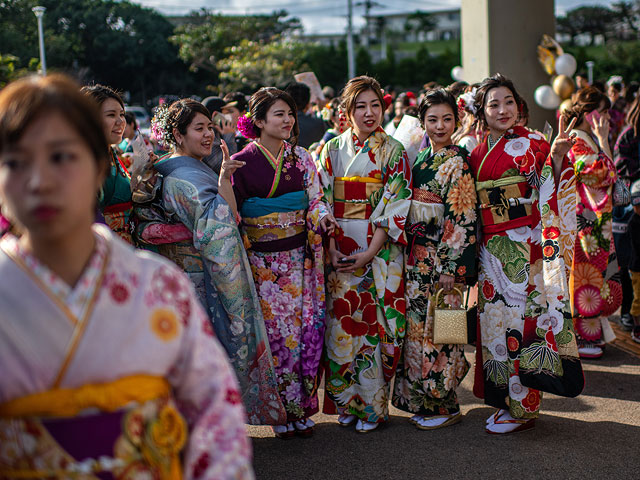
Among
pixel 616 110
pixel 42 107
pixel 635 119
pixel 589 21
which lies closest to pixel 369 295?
pixel 42 107

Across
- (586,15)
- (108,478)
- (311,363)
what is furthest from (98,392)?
(586,15)

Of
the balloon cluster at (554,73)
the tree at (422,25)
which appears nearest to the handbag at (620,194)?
the balloon cluster at (554,73)

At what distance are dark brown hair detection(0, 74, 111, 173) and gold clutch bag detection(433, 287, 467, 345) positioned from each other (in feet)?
8.81

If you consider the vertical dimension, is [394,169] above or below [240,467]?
above

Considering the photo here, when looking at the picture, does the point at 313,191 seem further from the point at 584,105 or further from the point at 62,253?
the point at 62,253

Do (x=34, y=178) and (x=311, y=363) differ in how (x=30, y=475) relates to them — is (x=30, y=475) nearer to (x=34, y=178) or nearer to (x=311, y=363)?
(x=34, y=178)

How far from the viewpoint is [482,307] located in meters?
3.82

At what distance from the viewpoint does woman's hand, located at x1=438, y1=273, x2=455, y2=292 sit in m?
3.80

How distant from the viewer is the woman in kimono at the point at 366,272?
3.85 meters

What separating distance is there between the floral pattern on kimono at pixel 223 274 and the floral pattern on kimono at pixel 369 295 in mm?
460

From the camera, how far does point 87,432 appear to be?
134 cm

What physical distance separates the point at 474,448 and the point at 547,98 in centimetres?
602

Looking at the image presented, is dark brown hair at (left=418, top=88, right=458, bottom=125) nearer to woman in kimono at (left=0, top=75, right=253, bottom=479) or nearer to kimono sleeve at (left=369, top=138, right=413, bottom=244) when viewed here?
kimono sleeve at (left=369, top=138, right=413, bottom=244)

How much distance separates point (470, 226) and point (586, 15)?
211 ft
